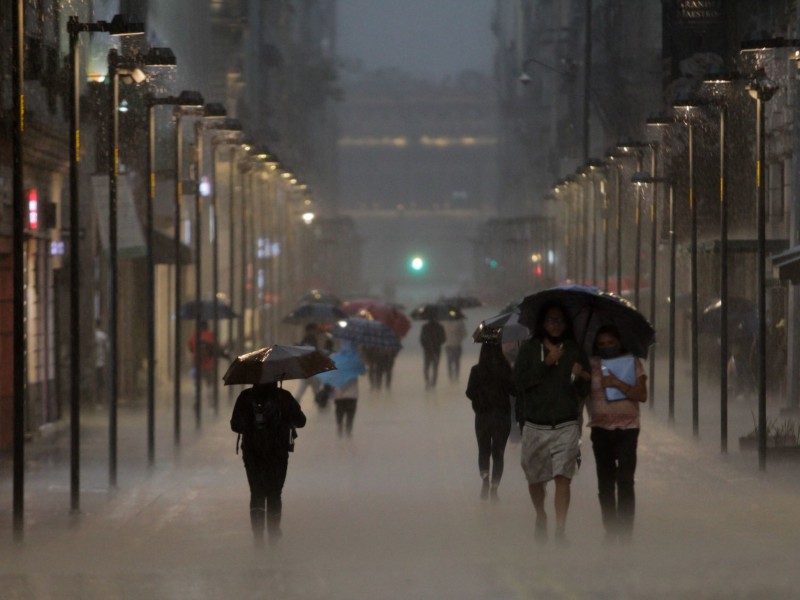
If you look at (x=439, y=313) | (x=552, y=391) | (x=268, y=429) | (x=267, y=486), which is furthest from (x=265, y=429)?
(x=439, y=313)

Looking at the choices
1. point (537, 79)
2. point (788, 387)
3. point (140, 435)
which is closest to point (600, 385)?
point (140, 435)

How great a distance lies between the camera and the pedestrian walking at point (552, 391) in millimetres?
15422

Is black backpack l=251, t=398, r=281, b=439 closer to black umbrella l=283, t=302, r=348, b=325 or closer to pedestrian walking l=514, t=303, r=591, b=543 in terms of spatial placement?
pedestrian walking l=514, t=303, r=591, b=543

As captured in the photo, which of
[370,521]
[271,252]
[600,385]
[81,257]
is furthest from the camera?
[271,252]

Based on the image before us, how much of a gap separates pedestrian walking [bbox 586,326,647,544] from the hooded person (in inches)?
584

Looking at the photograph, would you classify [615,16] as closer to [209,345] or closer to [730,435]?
[209,345]

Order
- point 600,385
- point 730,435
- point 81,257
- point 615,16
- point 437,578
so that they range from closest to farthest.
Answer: point 437,578
point 600,385
point 730,435
point 81,257
point 615,16

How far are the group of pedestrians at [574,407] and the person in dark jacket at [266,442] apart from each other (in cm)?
202

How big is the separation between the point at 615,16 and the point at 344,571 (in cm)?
7669

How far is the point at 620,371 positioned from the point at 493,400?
16.4 ft

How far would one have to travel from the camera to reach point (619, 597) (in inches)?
517

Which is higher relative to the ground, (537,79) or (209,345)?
(537,79)

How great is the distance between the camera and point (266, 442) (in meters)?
16.6

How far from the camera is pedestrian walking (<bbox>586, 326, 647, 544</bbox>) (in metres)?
15.5
